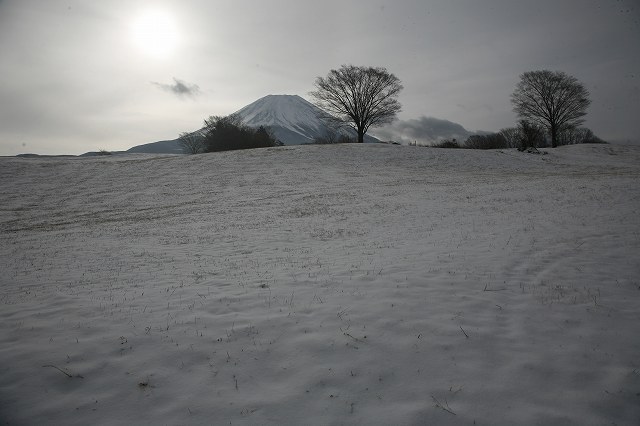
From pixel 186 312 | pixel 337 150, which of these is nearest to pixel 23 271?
pixel 186 312

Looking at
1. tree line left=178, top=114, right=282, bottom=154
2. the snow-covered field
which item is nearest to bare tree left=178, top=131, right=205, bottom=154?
tree line left=178, top=114, right=282, bottom=154

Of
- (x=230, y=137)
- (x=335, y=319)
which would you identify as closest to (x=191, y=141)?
(x=230, y=137)

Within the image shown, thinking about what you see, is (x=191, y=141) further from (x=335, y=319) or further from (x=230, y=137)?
(x=335, y=319)

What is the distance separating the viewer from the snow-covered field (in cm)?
407

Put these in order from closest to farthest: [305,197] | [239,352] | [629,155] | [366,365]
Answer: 1. [366,365]
2. [239,352]
3. [305,197]
4. [629,155]

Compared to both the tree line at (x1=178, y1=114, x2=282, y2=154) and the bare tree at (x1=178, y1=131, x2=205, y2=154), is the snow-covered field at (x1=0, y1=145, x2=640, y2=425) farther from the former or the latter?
the bare tree at (x1=178, y1=131, x2=205, y2=154)

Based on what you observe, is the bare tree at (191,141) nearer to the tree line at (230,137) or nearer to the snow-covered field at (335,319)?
the tree line at (230,137)

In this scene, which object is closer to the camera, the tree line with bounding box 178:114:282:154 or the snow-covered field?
the snow-covered field

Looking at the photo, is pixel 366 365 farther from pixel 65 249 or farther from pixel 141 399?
pixel 65 249

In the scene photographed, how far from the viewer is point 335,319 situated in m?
6.09

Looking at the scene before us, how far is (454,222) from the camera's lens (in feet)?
46.3

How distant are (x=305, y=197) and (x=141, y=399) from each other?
18.8 m

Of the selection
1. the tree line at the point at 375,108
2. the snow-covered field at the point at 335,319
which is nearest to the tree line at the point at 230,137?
the tree line at the point at 375,108

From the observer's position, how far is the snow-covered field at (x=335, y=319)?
4.07 metres
